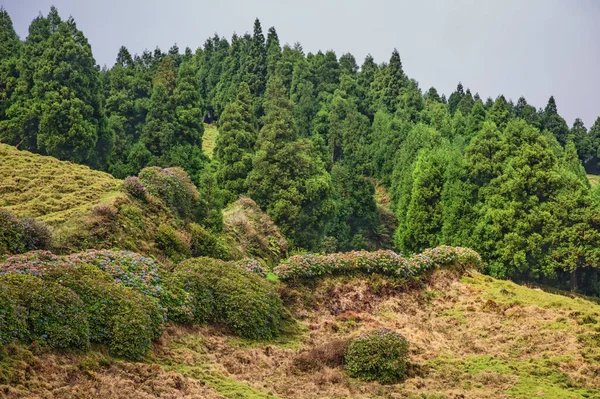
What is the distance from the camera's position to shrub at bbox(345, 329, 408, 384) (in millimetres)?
14852

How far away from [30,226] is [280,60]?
201 ft

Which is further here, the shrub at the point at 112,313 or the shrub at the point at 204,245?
the shrub at the point at 204,245

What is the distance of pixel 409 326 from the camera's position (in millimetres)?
19312

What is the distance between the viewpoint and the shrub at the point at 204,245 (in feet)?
75.2

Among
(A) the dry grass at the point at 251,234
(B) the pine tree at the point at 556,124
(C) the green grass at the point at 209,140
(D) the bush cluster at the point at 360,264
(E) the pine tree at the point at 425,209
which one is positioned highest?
(B) the pine tree at the point at 556,124

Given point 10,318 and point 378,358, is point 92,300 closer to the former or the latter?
point 10,318

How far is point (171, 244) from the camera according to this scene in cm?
2148

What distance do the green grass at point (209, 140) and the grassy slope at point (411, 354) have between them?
4293 cm

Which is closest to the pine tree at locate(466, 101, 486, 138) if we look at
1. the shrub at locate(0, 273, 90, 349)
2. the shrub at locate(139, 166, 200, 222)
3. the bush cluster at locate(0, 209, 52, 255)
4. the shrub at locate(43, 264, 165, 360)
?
the shrub at locate(139, 166, 200, 222)

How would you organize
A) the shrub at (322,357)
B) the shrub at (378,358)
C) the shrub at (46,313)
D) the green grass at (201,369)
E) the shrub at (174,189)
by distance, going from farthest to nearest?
the shrub at (174,189) → the shrub at (322,357) → the shrub at (378,358) → the green grass at (201,369) → the shrub at (46,313)

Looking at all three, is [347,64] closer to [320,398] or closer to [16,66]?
[16,66]

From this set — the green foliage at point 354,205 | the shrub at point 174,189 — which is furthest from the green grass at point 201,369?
the green foliage at point 354,205

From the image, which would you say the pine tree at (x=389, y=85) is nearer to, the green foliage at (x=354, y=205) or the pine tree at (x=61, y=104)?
the green foliage at (x=354, y=205)

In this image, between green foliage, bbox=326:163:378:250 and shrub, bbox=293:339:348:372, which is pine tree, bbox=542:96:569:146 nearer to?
green foliage, bbox=326:163:378:250
